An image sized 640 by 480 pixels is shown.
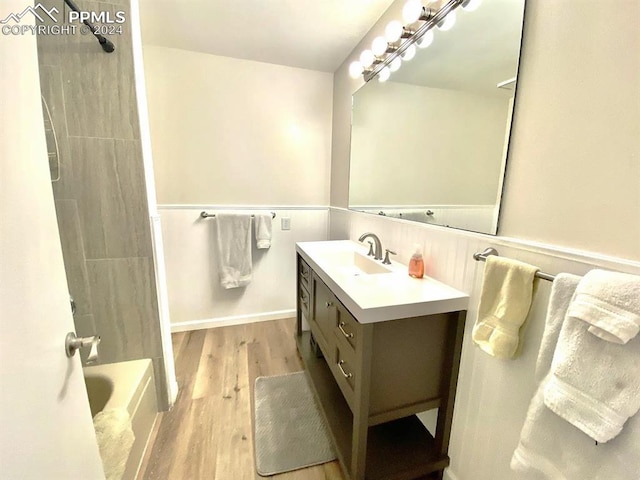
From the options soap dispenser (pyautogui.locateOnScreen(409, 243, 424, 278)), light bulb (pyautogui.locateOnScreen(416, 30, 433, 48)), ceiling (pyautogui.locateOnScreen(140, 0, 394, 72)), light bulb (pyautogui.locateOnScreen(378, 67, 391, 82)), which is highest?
ceiling (pyautogui.locateOnScreen(140, 0, 394, 72))

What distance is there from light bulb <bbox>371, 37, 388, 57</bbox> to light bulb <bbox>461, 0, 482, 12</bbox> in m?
0.45

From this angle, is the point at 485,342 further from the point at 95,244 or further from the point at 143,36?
the point at 143,36

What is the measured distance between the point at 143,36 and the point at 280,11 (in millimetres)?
1022

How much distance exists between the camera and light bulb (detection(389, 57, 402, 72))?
147 centimetres

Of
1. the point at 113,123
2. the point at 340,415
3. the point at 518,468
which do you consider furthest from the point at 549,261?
the point at 113,123

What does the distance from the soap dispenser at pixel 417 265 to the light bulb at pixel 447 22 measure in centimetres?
98

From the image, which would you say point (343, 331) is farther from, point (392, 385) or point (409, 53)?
point (409, 53)

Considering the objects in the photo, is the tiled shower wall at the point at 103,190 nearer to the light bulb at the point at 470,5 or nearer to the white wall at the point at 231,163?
the white wall at the point at 231,163

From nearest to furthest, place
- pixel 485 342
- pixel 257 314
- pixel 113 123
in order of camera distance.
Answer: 1. pixel 485 342
2. pixel 113 123
3. pixel 257 314

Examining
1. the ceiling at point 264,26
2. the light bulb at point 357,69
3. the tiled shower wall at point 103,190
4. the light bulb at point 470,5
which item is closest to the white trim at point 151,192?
the tiled shower wall at point 103,190

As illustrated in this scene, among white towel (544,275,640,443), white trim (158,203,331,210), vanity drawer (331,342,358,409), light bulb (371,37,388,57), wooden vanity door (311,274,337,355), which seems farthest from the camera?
white trim (158,203,331,210)

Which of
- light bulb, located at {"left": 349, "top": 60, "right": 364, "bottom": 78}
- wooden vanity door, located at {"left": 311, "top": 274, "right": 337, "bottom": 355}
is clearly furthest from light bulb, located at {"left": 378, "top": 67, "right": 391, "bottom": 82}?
wooden vanity door, located at {"left": 311, "top": 274, "right": 337, "bottom": 355}

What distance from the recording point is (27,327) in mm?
498

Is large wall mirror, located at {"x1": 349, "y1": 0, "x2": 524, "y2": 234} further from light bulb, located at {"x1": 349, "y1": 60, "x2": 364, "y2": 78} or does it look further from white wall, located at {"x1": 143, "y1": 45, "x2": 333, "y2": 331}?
white wall, located at {"x1": 143, "y1": 45, "x2": 333, "y2": 331}
